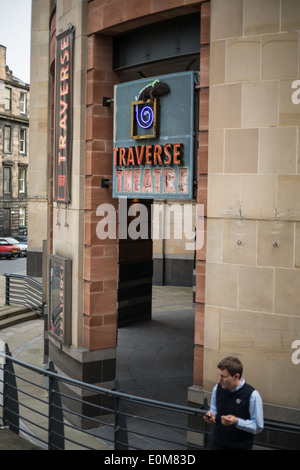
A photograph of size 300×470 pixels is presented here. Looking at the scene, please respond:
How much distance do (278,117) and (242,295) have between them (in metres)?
2.70

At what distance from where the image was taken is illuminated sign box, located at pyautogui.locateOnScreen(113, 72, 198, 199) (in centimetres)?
961

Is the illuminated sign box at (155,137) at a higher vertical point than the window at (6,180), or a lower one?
lower

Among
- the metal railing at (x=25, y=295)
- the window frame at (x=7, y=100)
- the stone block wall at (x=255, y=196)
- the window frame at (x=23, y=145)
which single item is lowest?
the metal railing at (x=25, y=295)

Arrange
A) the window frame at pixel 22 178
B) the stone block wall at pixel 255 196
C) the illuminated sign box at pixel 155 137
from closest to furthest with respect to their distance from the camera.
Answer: the stone block wall at pixel 255 196, the illuminated sign box at pixel 155 137, the window frame at pixel 22 178

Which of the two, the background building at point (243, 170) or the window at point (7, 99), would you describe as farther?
the window at point (7, 99)

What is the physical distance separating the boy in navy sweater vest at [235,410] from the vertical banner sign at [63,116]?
6.73 metres

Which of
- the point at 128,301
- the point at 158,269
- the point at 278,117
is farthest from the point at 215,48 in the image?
the point at 158,269

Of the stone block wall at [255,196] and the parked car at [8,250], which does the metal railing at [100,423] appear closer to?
the stone block wall at [255,196]

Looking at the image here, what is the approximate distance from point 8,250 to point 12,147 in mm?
20563

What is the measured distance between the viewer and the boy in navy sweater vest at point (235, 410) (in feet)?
19.4

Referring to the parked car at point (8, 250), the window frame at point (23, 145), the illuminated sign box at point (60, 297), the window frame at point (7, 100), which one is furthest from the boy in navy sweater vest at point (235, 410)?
the window frame at point (23, 145)

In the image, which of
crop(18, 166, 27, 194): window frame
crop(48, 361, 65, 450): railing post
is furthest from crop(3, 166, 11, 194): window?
crop(48, 361, 65, 450): railing post

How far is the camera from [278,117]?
830 centimetres

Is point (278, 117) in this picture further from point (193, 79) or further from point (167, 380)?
point (167, 380)
